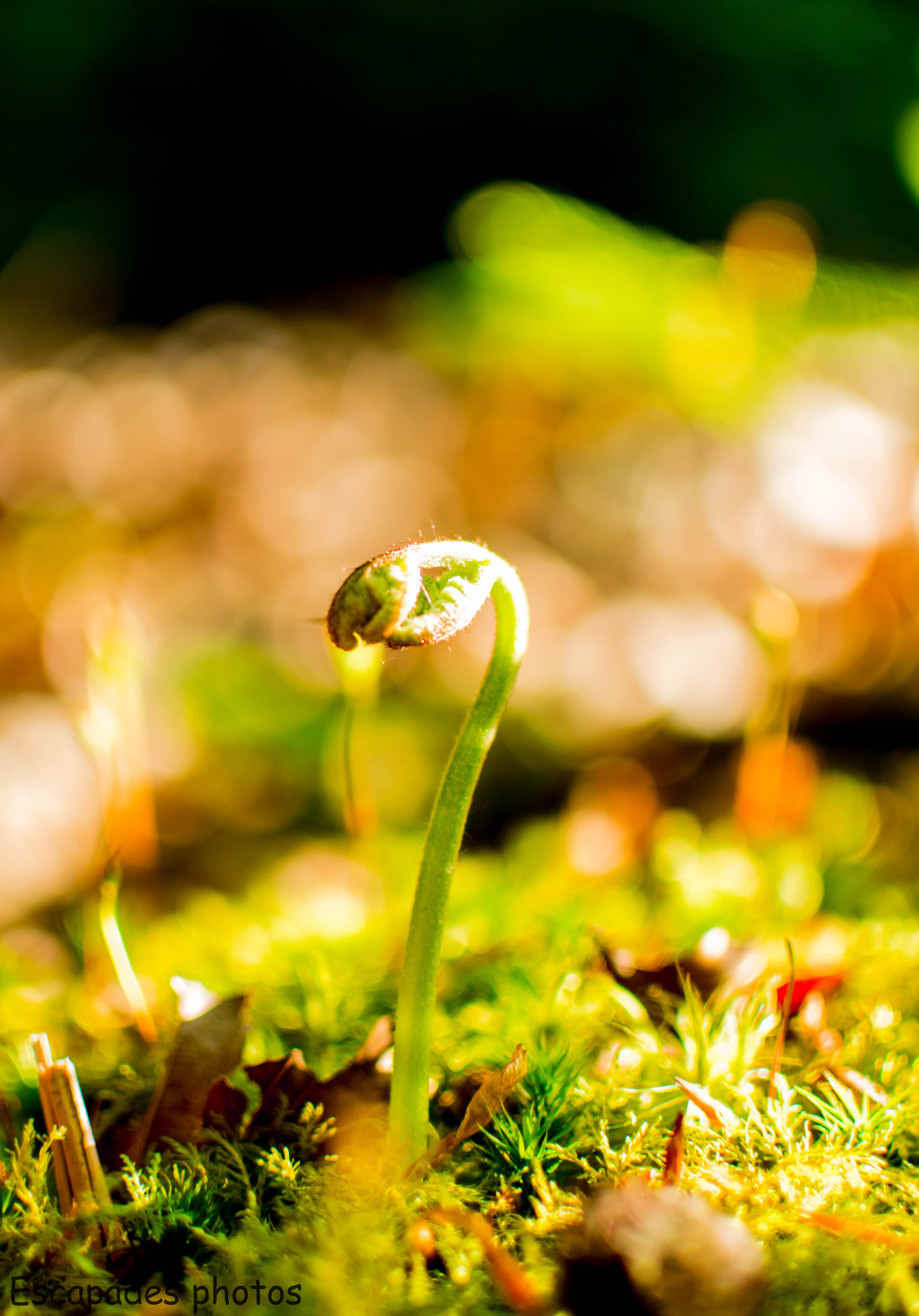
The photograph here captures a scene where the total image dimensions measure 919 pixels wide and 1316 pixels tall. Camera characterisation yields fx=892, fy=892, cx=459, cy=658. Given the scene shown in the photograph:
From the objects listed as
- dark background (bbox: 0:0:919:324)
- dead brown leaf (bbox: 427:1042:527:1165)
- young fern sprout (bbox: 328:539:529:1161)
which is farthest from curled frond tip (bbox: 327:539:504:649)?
dark background (bbox: 0:0:919:324)

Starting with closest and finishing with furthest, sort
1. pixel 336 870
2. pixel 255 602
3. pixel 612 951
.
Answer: pixel 612 951 → pixel 336 870 → pixel 255 602

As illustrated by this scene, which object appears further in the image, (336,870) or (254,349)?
(254,349)

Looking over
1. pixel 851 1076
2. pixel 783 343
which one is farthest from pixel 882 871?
pixel 783 343

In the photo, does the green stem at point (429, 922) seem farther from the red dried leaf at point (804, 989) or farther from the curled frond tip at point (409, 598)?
the red dried leaf at point (804, 989)

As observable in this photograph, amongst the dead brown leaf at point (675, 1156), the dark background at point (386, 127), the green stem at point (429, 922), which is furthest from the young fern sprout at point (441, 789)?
the dark background at point (386, 127)

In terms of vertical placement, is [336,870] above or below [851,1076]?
below

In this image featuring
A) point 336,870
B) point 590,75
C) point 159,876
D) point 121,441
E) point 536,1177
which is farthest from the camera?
point 590,75

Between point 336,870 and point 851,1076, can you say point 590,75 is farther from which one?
point 851,1076

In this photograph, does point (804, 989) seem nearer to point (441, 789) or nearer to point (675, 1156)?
point (675, 1156)
